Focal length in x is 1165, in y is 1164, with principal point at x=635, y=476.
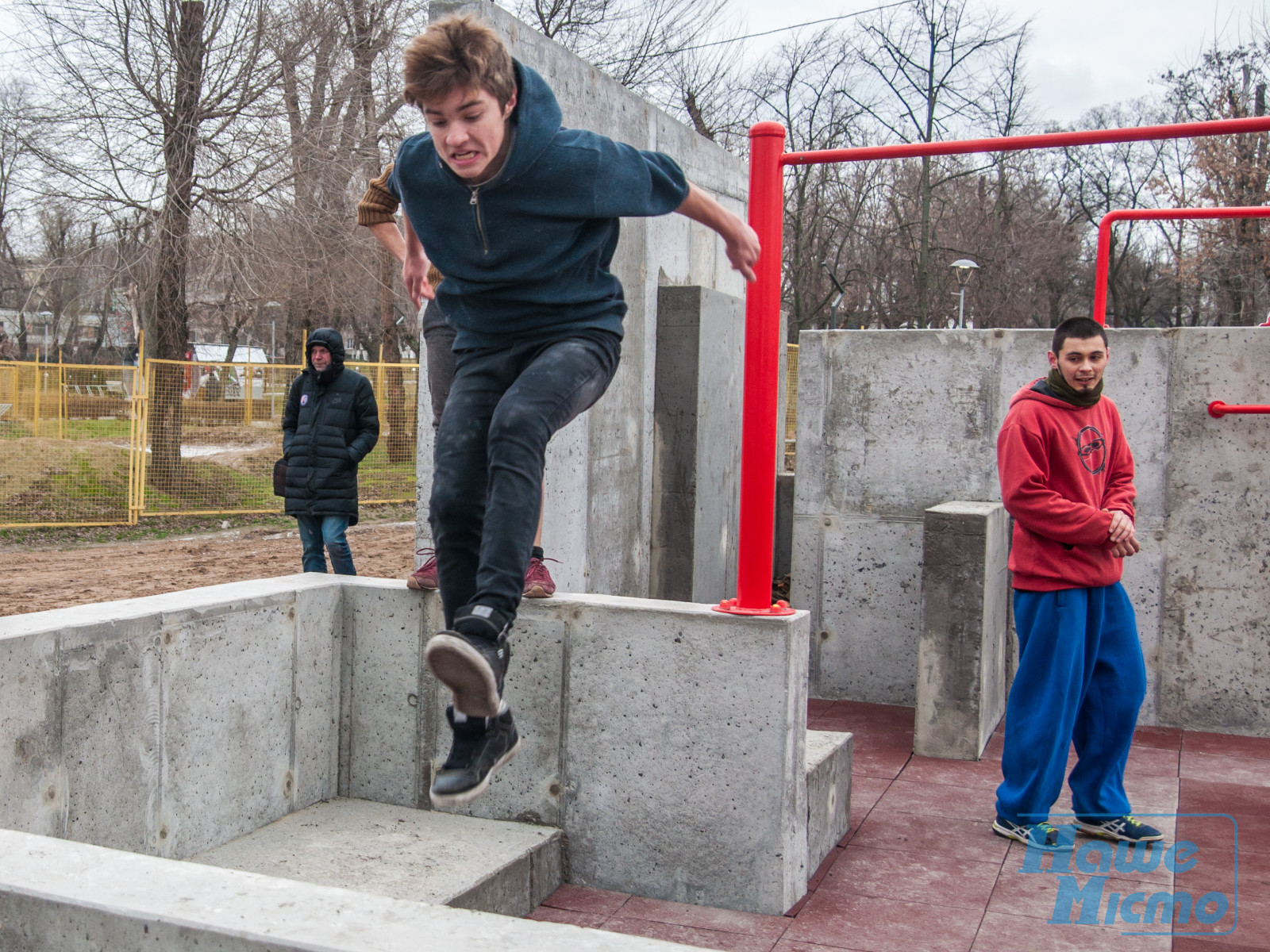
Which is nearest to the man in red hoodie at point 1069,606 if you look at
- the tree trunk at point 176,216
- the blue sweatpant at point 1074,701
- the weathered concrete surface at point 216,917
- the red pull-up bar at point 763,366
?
the blue sweatpant at point 1074,701

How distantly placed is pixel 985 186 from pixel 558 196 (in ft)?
95.0

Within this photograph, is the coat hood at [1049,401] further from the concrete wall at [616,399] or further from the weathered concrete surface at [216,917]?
the weathered concrete surface at [216,917]

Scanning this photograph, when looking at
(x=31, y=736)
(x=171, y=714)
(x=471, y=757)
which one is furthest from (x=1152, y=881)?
(x=31, y=736)

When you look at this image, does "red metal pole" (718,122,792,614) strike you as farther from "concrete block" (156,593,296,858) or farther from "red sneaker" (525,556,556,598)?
"concrete block" (156,593,296,858)

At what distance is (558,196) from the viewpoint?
2904 millimetres

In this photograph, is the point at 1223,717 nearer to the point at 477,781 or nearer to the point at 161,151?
the point at 477,781

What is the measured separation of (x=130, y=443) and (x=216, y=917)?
14.2 metres

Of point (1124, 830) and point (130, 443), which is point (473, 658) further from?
point (130, 443)

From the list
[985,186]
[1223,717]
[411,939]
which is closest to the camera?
[411,939]

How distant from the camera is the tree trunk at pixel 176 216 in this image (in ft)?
47.4

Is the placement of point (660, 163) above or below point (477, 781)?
above

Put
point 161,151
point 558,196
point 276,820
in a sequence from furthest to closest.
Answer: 1. point 161,151
2. point 276,820
3. point 558,196

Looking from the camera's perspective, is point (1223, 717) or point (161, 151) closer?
point (1223, 717)

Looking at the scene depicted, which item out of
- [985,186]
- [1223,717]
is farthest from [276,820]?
[985,186]
